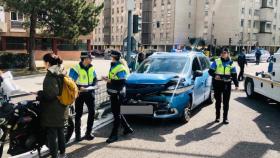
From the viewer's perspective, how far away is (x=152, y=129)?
26.5 ft

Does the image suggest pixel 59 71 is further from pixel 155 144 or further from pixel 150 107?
pixel 150 107

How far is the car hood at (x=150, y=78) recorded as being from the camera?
8.29 meters

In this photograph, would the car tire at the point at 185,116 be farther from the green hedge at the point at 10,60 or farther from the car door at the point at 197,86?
the green hedge at the point at 10,60

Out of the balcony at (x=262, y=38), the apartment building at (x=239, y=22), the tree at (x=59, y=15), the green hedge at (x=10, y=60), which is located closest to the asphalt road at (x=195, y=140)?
the tree at (x=59, y=15)

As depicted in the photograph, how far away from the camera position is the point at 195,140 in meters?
7.23

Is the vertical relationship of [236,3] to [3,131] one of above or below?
above

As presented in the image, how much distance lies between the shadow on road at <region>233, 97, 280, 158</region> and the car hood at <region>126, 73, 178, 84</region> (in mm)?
2314

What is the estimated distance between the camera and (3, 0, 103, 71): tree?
77.6 feet

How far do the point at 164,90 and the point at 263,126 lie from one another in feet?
8.77

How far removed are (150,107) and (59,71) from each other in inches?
127

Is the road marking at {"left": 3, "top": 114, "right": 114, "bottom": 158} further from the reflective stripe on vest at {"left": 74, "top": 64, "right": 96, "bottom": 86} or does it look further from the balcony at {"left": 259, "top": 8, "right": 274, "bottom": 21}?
the balcony at {"left": 259, "top": 8, "right": 274, "bottom": 21}

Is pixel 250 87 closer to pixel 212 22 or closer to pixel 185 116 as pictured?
pixel 185 116

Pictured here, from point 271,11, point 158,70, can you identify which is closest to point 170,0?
point 271,11

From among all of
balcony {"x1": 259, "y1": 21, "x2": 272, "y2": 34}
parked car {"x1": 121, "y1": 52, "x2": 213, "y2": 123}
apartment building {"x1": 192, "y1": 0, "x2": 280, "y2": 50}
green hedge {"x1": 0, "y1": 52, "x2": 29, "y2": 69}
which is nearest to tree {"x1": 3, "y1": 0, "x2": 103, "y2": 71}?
green hedge {"x1": 0, "y1": 52, "x2": 29, "y2": 69}
